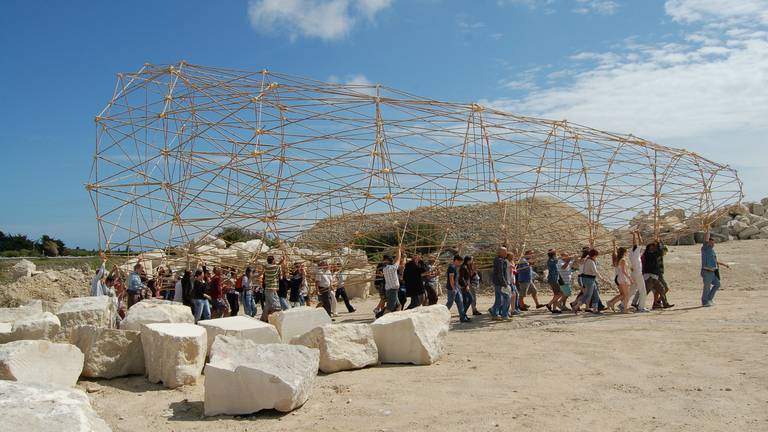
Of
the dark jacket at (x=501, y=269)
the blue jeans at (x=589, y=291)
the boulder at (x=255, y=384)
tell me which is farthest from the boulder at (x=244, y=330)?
the blue jeans at (x=589, y=291)

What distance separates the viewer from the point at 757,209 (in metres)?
34.6

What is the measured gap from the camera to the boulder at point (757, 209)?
3441cm

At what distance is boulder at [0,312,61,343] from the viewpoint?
8.55m

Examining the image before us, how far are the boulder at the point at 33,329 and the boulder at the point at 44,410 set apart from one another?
14.2 ft

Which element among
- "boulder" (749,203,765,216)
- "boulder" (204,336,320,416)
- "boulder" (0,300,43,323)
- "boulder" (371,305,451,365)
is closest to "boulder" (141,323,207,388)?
"boulder" (204,336,320,416)

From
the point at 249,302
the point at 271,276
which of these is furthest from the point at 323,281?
the point at 271,276

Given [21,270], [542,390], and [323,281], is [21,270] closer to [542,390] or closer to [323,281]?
[323,281]

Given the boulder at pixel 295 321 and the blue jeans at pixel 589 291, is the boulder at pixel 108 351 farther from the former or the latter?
the blue jeans at pixel 589 291

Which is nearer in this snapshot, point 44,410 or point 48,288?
point 44,410

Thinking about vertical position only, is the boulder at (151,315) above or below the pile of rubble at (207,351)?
above

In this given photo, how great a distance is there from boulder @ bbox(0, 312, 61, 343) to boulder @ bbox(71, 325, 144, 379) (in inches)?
28.2

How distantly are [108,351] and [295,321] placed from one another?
2.87 meters

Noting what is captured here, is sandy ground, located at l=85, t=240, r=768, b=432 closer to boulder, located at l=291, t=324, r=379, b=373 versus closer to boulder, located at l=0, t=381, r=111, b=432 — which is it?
boulder, located at l=291, t=324, r=379, b=373

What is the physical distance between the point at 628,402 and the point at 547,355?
2.59 meters
